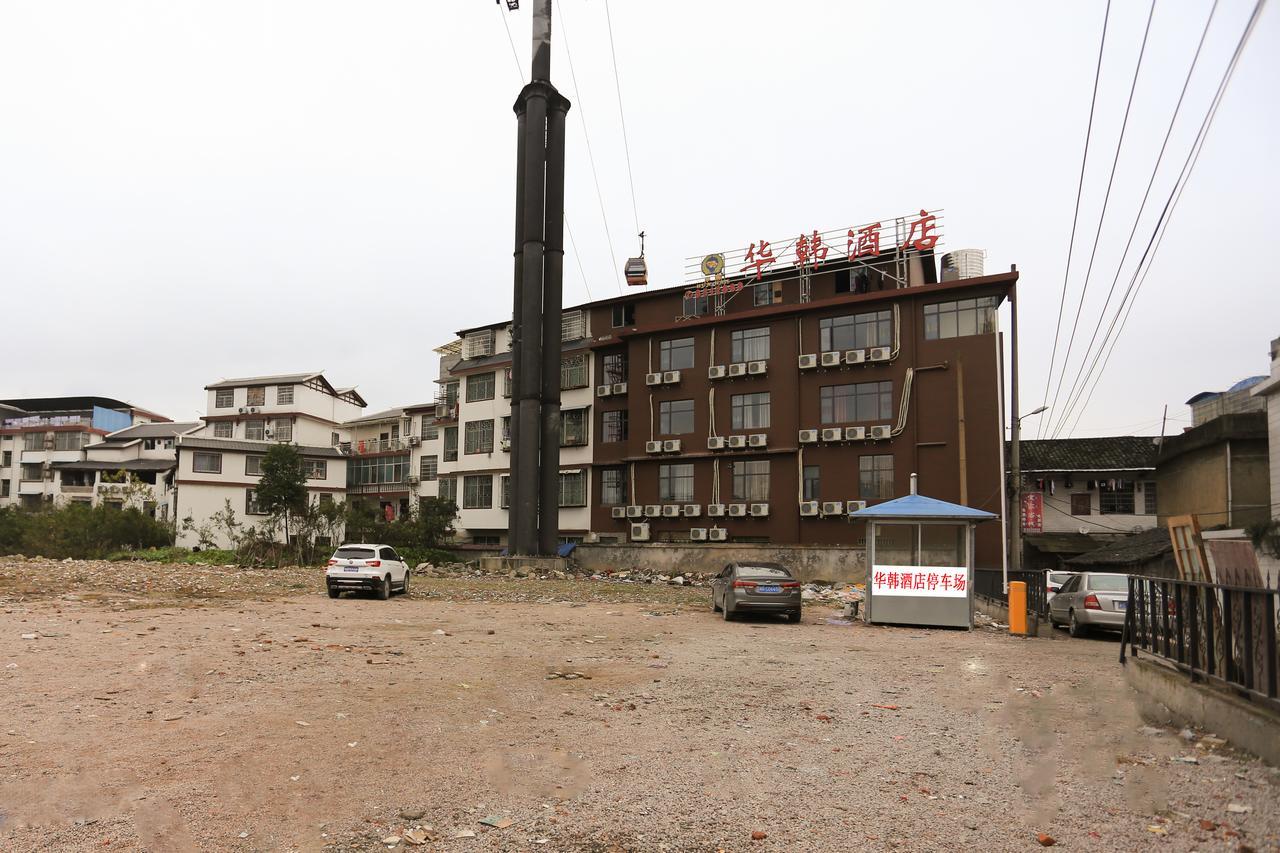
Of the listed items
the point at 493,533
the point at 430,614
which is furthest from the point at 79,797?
the point at 493,533

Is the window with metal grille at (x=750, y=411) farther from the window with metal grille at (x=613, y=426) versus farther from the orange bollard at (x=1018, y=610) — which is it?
the orange bollard at (x=1018, y=610)

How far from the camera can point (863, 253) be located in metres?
39.0

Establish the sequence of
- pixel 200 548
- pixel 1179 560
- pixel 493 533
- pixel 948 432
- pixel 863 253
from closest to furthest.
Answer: pixel 1179 560 < pixel 948 432 < pixel 863 253 < pixel 493 533 < pixel 200 548

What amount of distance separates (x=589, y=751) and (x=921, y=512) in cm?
1435

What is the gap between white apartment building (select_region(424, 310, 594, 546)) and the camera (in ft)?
158

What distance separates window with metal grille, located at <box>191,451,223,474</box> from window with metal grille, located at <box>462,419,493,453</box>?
20.0m

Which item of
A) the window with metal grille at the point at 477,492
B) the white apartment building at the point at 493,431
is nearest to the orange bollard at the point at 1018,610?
the white apartment building at the point at 493,431

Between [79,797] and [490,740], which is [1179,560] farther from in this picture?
[79,797]

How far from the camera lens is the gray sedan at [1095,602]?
59.0ft

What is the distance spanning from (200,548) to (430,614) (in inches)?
1599

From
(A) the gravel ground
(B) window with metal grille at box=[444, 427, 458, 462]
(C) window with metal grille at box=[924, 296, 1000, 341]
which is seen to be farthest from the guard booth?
(B) window with metal grille at box=[444, 427, 458, 462]

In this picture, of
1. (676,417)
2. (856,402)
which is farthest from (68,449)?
(856,402)

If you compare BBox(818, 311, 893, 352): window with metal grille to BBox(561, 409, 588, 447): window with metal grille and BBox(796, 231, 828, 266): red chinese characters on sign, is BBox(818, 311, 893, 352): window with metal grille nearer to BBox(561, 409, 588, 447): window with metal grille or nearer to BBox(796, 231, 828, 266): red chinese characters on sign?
BBox(796, 231, 828, 266): red chinese characters on sign

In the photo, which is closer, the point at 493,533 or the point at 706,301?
the point at 706,301
